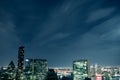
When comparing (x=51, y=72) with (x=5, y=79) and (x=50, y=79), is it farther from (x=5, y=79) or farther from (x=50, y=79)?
(x=5, y=79)

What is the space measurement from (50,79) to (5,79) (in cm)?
8138

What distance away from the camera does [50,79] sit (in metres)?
94.1

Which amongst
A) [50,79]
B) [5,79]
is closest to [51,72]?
[50,79]

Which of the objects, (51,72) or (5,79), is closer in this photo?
(51,72)

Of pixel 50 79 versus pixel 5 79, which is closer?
pixel 50 79

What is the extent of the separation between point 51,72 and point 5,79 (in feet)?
254

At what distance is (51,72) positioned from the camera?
99125 mm

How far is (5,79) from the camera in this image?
16700cm

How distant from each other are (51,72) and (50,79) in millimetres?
5415
